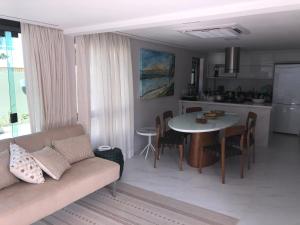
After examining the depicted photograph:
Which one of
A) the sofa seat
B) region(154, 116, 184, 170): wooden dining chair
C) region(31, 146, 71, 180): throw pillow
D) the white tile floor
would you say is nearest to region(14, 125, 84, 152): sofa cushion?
region(31, 146, 71, 180): throw pillow

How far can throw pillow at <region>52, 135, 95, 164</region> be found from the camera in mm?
2836

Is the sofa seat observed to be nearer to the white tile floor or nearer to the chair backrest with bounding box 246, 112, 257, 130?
the white tile floor

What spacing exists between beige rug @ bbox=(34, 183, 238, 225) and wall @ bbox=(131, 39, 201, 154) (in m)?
1.83

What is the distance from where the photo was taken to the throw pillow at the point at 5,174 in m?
2.22

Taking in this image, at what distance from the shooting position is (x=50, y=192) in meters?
2.22

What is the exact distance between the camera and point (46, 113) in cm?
300

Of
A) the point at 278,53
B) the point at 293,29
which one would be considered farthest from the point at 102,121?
the point at 278,53

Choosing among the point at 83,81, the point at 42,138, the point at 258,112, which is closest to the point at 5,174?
the point at 42,138

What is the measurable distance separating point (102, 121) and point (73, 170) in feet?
3.86

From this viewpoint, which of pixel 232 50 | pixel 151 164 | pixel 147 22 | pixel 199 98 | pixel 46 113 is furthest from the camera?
pixel 199 98

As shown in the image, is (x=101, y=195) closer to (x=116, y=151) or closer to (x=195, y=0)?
(x=116, y=151)

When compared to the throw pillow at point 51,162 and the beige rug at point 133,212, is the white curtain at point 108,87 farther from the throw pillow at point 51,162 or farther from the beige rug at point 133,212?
the beige rug at point 133,212

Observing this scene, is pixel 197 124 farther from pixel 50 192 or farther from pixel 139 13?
pixel 50 192

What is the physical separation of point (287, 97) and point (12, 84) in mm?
5917
